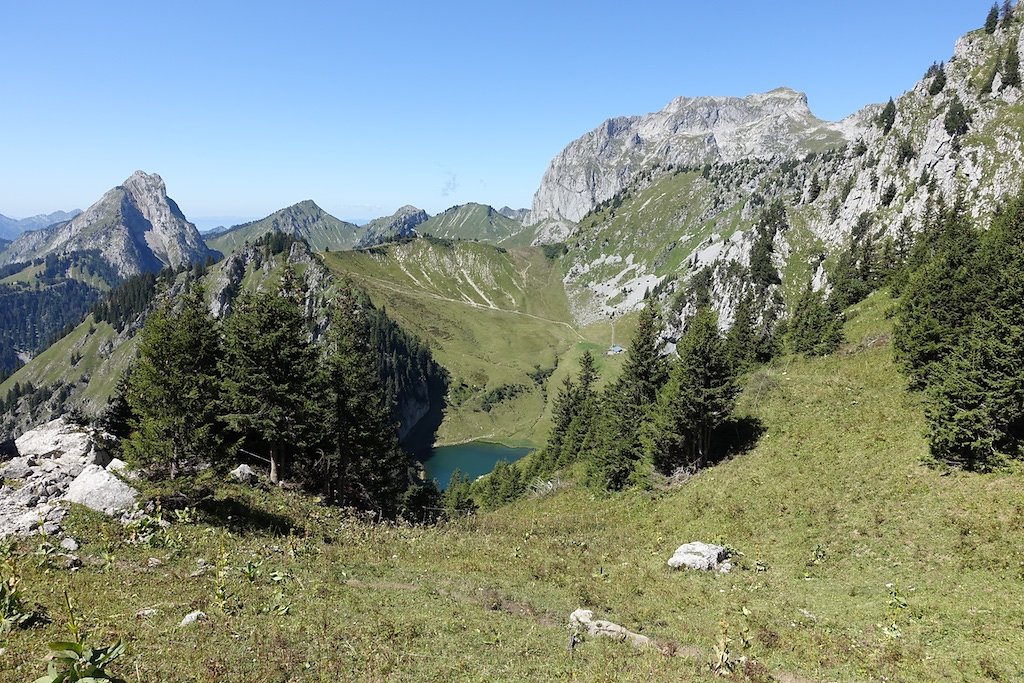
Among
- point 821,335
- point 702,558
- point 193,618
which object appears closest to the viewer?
point 193,618

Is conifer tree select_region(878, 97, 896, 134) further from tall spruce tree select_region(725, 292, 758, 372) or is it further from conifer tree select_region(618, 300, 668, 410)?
conifer tree select_region(618, 300, 668, 410)

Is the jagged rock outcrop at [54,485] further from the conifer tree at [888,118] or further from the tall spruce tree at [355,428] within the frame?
the conifer tree at [888,118]

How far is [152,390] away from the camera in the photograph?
25188mm

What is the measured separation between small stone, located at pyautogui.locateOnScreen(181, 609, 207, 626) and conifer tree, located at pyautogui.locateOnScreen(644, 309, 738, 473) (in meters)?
35.5

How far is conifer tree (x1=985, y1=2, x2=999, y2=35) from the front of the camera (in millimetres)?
147750

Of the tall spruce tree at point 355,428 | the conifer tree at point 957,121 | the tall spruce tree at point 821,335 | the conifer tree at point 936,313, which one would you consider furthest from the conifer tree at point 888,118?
the tall spruce tree at point 355,428

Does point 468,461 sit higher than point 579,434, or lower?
lower

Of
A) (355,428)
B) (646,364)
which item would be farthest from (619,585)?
(646,364)

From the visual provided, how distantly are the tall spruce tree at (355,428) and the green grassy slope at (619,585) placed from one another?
767 cm

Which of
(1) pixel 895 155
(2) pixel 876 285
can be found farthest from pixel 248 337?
(1) pixel 895 155

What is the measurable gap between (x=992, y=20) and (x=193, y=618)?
8991 inches

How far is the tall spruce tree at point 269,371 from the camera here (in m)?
33.9

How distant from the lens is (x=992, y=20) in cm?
14900

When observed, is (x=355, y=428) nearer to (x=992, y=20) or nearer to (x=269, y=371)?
(x=269, y=371)
